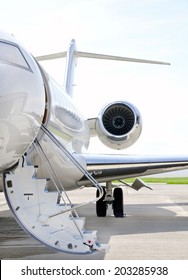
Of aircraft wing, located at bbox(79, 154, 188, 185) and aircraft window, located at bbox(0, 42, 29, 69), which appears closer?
aircraft window, located at bbox(0, 42, 29, 69)

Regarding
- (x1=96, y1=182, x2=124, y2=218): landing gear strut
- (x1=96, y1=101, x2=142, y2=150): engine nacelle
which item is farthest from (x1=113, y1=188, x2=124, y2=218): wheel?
(x1=96, y1=101, x2=142, y2=150): engine nacelle

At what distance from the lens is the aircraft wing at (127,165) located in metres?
→ 12.1

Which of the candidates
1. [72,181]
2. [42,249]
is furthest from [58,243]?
[72,181]

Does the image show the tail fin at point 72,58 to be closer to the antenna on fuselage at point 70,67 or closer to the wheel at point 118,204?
the antenna on fuselage at point 70,67

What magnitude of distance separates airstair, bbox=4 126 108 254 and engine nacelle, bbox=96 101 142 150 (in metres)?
8.14

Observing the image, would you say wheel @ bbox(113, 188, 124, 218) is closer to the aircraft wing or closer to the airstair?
the aircraft wing

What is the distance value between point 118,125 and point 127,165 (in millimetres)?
3255

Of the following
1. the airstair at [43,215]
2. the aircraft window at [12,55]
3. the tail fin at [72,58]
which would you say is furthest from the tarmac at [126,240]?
the tail fin at [72,58]

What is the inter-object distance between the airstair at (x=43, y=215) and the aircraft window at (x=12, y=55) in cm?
151

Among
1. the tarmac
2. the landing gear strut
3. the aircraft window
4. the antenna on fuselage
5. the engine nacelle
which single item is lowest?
the landing gear strut

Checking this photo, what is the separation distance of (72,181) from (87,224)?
1.73 metres

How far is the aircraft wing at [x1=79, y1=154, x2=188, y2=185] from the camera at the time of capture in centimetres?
1206

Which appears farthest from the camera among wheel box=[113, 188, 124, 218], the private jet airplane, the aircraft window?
wheel box=[113, 188, 124, 218]

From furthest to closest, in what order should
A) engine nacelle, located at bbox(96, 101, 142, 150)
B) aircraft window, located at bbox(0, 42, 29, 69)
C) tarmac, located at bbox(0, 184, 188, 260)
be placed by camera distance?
1. engine nacelle, located at bbox(96, 101, 142, 150)
2. tarmac, located at bbox(0, 184, 188, 260)
3. aircraft window, located at bbox(0, 42, 29, 69)
